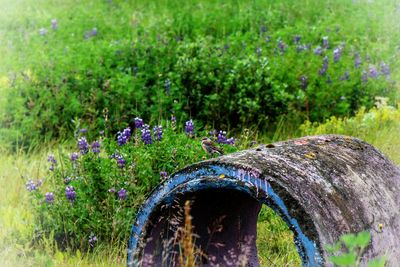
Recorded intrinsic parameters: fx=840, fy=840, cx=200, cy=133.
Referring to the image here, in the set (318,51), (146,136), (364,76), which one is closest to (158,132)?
(146,136)

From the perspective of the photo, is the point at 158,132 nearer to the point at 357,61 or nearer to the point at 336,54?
the point at 336,54

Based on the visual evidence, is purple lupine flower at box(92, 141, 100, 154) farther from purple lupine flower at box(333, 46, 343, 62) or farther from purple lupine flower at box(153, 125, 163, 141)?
purple lupine flower at box(333, 46, 343, 62)

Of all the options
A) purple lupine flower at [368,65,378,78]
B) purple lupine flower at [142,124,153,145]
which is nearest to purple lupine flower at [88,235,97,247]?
purple lupine flower at [142,124,153,145]

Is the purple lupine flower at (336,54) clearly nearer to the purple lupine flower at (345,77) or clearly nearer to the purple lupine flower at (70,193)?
the purple lupine flower at (345,77)

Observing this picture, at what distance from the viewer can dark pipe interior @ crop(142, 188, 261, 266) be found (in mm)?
4102

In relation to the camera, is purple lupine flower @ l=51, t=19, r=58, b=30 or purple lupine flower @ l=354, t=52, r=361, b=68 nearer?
purple lupine flower @ l=354, t=52, r=361, b=68

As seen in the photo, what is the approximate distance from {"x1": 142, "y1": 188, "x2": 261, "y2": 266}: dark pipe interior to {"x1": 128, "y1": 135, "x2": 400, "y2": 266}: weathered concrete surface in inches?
4.5

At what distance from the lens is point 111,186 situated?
509 centimetres

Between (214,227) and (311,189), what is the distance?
108cm

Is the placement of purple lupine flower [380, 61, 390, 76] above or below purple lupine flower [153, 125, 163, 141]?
below

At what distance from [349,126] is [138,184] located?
238cm

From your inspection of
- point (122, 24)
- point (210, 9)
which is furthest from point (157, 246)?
point (210, 9)

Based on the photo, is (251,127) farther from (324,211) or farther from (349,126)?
(324,211)

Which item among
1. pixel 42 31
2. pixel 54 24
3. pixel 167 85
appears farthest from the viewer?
pixel 54 24
